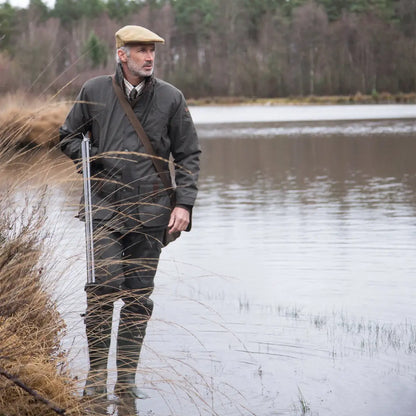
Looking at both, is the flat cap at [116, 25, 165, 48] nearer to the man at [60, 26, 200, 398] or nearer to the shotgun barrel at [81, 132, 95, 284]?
the man at [60, 26, 200, 398]

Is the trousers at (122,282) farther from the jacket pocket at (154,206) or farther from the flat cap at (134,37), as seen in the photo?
the flat cap at (134,37)

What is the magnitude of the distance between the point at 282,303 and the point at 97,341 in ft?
8.97

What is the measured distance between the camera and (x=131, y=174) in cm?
525

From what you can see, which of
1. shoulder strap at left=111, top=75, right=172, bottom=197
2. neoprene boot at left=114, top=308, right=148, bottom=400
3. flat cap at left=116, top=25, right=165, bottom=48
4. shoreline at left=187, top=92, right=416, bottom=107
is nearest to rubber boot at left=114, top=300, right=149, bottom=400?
neoprene boot at left=114, top=308, right=148, bottom=400

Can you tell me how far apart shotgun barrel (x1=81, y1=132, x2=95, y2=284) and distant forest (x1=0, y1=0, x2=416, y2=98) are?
80288mm

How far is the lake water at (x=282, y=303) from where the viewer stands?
517 centimetres

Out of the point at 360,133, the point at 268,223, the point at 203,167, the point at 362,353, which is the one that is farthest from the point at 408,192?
the point at 360,133

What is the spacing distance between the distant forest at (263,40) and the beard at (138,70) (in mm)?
80209

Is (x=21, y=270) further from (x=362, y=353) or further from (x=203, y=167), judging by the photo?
(x=203, y=167)

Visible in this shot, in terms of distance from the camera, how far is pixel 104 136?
17.4 feet

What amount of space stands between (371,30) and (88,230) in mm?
93423

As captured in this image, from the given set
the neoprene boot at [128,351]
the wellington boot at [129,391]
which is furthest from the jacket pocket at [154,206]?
the wellington boot at [129,391]

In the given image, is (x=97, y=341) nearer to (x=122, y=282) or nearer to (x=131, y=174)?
(x=122, y=282)

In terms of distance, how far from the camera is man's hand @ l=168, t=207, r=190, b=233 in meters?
5.29
